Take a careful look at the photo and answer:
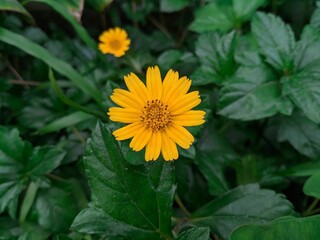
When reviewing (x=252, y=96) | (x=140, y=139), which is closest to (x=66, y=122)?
(x=140, y=139)

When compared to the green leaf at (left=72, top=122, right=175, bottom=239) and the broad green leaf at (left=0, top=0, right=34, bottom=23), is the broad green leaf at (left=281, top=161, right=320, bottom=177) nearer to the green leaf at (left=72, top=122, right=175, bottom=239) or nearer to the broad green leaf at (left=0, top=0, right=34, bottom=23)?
the green leaf at (left=72, top=122, right=175, bottom=239)

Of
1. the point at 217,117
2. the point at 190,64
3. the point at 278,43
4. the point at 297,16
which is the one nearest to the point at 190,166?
the point at 217,117

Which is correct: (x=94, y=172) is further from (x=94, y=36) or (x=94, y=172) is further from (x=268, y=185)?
(x=94, y=36)

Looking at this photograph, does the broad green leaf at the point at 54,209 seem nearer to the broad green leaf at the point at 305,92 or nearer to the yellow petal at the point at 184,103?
the yellow petal at the point at 184,103

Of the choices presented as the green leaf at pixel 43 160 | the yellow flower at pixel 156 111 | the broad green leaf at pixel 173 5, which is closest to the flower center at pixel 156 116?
the yellow flower at pixel 156 111

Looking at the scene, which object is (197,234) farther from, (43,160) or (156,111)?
(43,160)

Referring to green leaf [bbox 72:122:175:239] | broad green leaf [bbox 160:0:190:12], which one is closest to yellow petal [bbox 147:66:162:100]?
green leaf [bbox 72:122:175:239]
